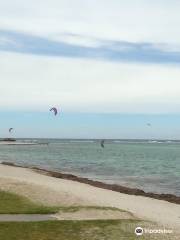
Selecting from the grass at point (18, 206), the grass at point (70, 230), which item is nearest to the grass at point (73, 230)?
the grass at point (70, 230)

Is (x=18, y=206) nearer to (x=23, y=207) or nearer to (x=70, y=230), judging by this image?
(x=23, y=207)

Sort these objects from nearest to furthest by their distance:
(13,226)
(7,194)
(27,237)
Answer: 1. (27,237)
2. (13,226)
3. (7,194)

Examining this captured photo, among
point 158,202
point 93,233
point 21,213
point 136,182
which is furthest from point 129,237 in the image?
point 136,182

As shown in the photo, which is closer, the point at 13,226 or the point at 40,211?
the point at 13,226

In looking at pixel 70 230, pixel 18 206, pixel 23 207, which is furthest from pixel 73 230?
pixel 18 206

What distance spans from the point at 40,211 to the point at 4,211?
1212 mm

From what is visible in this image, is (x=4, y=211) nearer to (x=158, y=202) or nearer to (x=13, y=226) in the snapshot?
(x=13, y=226)

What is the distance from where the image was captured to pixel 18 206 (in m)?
20.3

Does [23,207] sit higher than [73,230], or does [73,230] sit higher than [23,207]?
[23,207]

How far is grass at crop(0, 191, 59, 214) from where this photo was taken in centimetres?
1850

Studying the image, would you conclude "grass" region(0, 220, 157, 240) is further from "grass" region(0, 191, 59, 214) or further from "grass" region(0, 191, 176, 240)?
"grass" region(0, 191, 59, 214)

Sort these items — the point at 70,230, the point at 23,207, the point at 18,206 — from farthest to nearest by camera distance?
the point at 18,206, the point at 23,207, the point at 70,230

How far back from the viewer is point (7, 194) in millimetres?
23953

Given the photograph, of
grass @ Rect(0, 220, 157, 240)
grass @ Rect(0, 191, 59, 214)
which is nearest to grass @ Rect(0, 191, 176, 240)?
grass @ Rect(0, 220, 157, 240)
